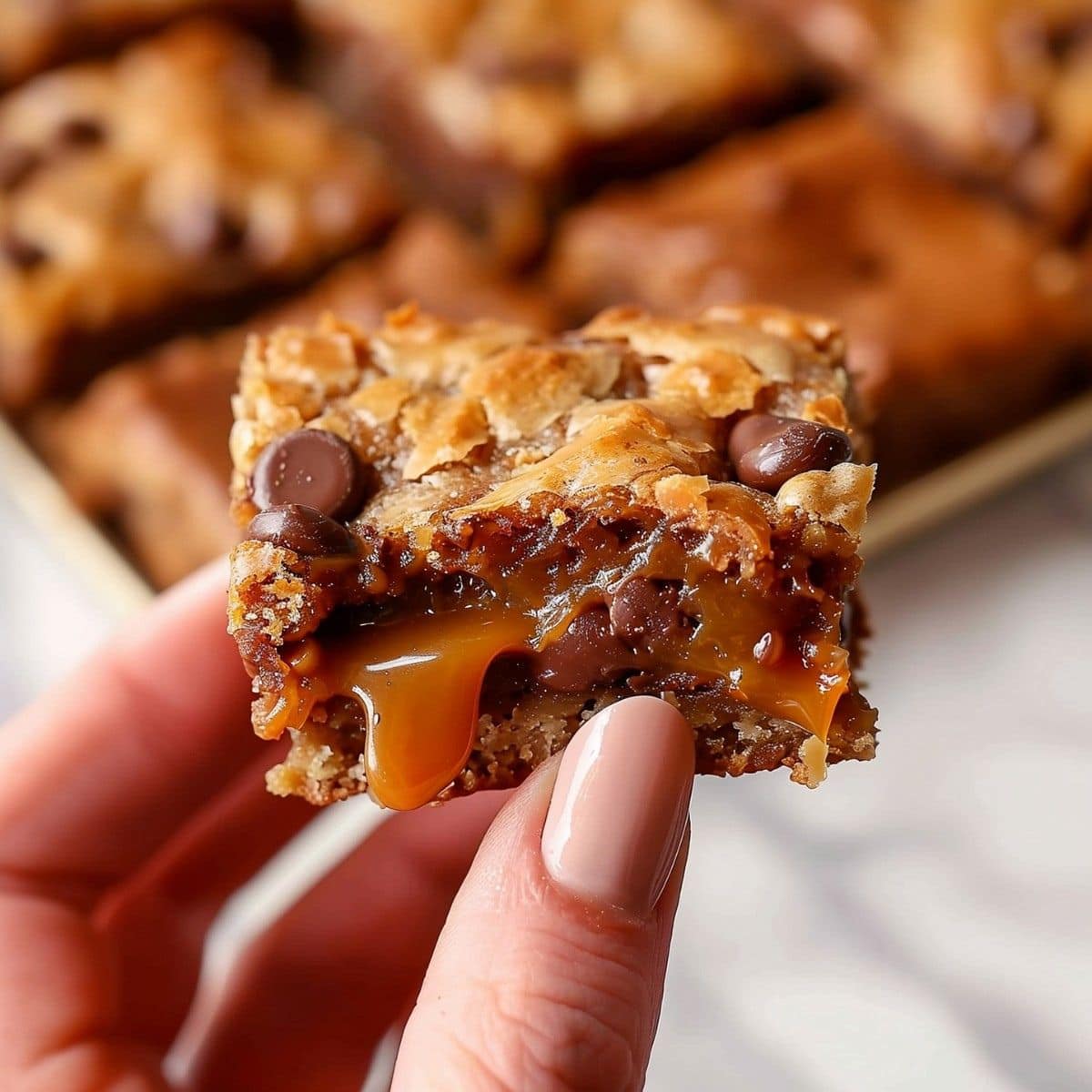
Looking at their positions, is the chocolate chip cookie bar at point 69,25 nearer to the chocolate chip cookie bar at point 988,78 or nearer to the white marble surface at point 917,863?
the white marble surface at point 917,863

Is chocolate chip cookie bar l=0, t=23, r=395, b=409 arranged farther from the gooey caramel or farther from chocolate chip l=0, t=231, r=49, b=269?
the gooey caramel

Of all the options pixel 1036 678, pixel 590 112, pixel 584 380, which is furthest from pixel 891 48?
pixel 584 380

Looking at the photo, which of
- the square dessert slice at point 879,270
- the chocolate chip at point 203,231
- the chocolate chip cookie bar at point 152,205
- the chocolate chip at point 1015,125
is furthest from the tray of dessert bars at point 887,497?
the chocolate chip at point 1015,125

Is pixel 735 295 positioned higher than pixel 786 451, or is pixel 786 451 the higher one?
pixel 786 451

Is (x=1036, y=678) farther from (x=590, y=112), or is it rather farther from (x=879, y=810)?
(x=590, y=112)

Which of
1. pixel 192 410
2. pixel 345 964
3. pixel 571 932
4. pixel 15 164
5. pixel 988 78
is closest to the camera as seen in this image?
pixel 571 932

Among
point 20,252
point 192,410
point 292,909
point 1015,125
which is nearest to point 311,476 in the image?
point 292,909

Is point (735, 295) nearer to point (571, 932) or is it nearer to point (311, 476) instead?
point (311, 476)
